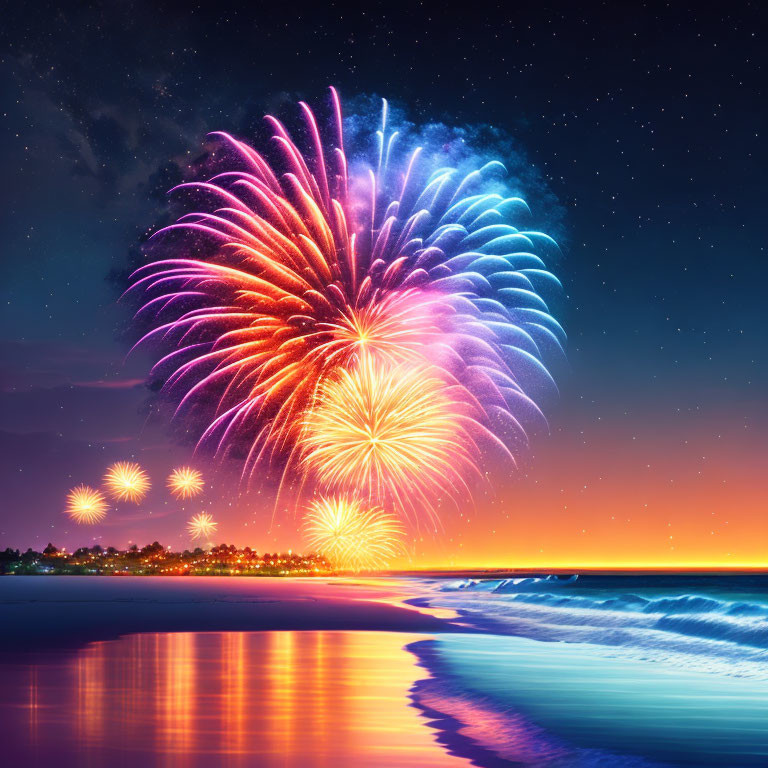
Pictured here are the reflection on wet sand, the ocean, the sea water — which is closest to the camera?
the reflection on wet sand

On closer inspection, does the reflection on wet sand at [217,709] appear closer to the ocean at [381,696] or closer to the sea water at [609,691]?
the ocean at [381,696]

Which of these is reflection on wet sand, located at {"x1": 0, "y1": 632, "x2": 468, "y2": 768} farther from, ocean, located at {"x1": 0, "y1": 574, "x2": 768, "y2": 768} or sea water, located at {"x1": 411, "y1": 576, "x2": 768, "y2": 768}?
sea water, located at {"x1": 411, "y1": 576, "x2": 768, "y2": 768}

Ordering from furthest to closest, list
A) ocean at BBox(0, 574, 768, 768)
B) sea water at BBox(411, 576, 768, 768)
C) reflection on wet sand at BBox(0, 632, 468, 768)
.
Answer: sea water at BBox(411, 576, 768, 768) → ocean at BBox(0, 574, 768, 768) → reflection on wet sand at BBox(0, 632, 468, 768)

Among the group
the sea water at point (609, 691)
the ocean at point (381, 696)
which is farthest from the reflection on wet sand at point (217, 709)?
the sea water at point (609, 691)

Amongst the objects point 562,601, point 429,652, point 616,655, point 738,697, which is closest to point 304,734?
point 738,697

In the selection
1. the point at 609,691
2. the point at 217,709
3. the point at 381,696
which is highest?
the point at 217,709

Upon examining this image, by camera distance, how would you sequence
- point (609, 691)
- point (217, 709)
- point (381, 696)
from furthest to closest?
point (609, 691) → point (381, 696) → point (217, 709)

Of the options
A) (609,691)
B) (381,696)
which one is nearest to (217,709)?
(381,696)

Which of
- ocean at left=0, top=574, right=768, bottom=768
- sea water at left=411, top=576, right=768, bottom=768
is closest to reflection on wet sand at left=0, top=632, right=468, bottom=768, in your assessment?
ocean at left=0, top=574, right=768, bottom=768

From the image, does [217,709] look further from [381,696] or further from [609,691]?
[609,691]
